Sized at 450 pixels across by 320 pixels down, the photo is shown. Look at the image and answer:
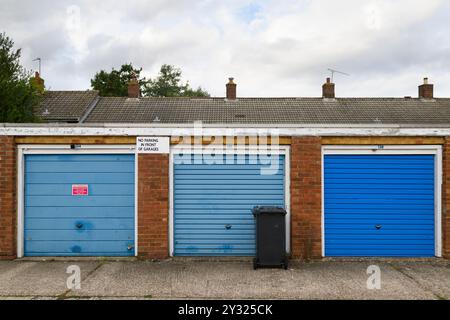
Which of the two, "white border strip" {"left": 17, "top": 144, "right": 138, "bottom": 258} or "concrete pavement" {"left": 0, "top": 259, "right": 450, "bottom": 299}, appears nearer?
"concrete pavement" {"left": 0, "top": 259, "right": 450, "bottom": 299}

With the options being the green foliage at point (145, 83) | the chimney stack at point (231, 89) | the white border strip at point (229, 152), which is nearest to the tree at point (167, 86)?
the green foliage at point (145, 83)

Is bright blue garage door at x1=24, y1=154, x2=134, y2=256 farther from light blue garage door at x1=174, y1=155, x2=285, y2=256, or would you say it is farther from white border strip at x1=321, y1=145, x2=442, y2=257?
white border strip at x1=321, y1=145, x2=442, y2=257

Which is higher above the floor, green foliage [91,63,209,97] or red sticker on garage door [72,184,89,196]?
green foliage [91,63,209,97]

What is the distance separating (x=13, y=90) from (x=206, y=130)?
24.8 feet

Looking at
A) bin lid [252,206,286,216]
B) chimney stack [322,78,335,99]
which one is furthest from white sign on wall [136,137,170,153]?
chimney stack [322,78,335,99]

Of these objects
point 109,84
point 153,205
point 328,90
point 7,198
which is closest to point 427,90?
point 328,90

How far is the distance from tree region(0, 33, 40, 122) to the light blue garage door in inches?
266

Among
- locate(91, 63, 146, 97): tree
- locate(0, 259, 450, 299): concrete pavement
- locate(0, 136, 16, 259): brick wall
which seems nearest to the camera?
locate(0, 259, 450, 299): concrete pavement

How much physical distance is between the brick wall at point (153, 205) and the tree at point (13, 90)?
618 cm

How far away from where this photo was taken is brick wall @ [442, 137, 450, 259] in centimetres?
793

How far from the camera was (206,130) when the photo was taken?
7984 millimetres

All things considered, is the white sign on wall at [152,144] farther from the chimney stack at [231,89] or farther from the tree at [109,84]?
the tree at [109,84]

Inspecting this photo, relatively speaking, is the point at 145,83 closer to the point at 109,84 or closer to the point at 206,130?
the point at 109,84
